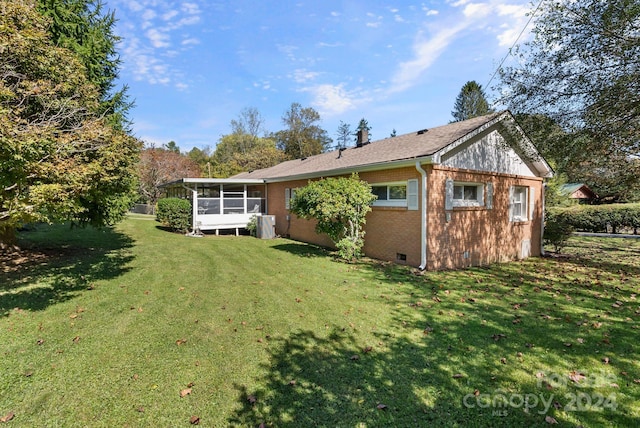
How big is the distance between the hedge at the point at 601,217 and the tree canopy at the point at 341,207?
1688 centimetres

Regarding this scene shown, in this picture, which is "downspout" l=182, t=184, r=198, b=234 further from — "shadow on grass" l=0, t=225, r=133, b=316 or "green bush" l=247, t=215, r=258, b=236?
"shadow on grass" l=0, t=225, r=133, b=316

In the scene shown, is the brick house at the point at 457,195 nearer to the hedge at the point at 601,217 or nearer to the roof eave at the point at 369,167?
the roof eave at the point at 369,167

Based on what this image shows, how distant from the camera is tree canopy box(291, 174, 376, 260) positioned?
9.45 metres

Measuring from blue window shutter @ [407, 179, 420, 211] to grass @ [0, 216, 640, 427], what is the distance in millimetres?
2093

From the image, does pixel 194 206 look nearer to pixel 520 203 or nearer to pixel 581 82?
pixel 520 203

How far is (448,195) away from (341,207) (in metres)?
3.26

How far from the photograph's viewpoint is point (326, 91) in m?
25.2

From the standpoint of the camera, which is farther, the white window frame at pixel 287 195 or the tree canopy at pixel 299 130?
the tree canopy at pixel 299 130

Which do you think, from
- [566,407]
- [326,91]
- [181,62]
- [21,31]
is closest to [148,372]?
[566,407]

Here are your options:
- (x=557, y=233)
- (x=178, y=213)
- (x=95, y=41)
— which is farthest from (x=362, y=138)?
(x=95, y=41)

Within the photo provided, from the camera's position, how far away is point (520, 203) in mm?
12352

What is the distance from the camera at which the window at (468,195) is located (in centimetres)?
988

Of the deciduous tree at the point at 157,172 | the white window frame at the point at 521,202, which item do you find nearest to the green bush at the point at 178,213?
the white window frame at the point at 521,202

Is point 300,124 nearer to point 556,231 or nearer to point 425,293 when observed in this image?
point 556,231
